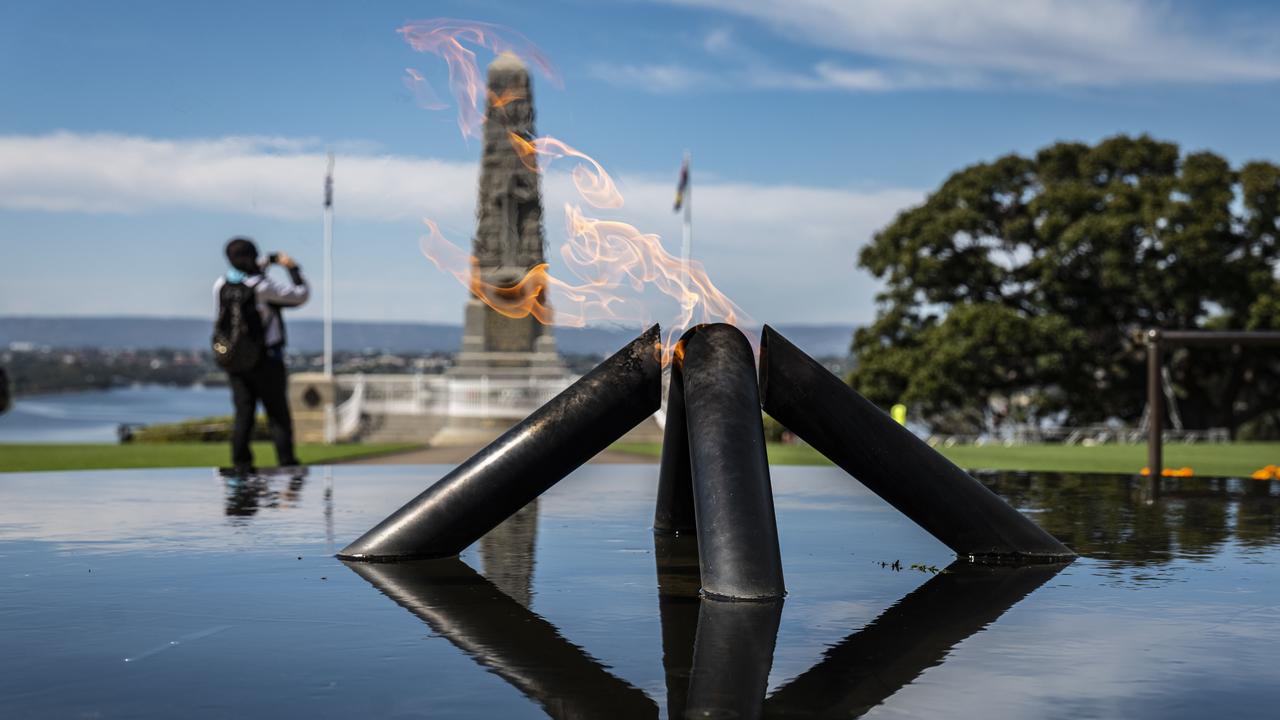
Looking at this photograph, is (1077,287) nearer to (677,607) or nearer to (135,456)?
(135,456)

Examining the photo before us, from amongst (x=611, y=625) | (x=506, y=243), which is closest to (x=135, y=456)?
(x=611, y=625)

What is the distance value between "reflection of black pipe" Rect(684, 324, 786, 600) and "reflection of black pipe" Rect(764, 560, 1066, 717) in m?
0.63

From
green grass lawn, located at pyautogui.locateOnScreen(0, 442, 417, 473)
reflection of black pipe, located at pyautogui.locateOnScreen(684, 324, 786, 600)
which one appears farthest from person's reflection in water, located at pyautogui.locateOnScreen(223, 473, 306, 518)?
reflection of black pipe, located at pyautogui.locateOnScreen(684, 324, 786, 600)

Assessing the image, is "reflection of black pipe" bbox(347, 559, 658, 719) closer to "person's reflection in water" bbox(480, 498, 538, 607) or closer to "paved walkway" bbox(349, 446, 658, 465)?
"person's reflection in water" bbox(480, 498, 538, 607)

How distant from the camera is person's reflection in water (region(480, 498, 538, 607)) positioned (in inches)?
239

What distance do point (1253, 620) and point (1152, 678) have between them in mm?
1348

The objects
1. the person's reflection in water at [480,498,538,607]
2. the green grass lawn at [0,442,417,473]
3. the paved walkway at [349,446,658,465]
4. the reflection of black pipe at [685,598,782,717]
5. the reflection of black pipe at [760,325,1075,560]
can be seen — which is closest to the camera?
the reflection of black pipe at [685,598,782,717]

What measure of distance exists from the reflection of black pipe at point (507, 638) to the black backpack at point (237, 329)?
528 centimetres

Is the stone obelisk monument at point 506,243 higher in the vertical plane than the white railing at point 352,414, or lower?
higher

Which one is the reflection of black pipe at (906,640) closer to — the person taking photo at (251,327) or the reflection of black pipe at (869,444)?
the reflection of black pipe at (869,444)

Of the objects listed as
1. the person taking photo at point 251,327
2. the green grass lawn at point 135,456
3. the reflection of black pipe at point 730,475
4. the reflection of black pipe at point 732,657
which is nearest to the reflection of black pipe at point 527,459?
the reflection of black pipe at point 730,475

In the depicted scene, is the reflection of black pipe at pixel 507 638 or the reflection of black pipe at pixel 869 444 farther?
the reflection of black pipe at pixel 869 444

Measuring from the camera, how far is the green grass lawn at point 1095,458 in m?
16.8

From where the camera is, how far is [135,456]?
17.5m
